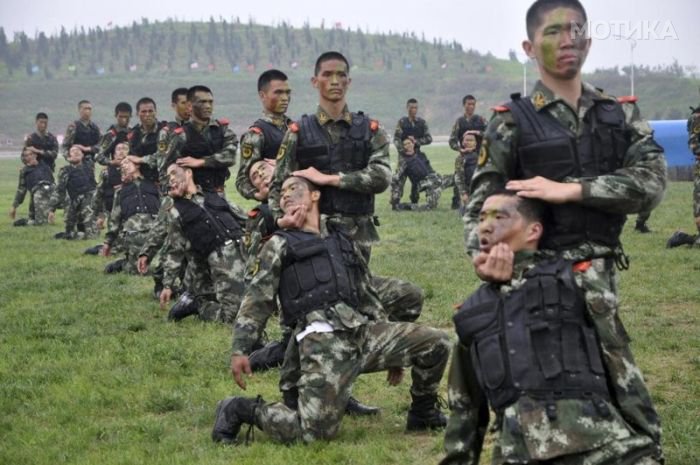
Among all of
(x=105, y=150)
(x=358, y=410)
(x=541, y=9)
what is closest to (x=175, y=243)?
(x=358, y=410)

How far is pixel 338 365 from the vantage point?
23.4 feet

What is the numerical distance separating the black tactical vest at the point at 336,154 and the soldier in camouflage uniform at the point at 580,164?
10.1ft

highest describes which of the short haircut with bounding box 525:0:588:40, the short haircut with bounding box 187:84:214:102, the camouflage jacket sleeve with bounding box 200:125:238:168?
the short haircut with bounding box 525:0:588:40

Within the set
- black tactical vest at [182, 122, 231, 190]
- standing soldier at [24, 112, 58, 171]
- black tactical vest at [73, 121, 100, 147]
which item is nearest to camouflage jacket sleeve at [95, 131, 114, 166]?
black tactical vest at [73, 121, 100, 147]

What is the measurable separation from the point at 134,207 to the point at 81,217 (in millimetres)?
7100

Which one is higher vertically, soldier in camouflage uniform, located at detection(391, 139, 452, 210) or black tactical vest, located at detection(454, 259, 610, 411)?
black tactical vest, located at detection(454, 259, 610, 411)

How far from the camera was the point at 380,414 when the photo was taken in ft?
26.6

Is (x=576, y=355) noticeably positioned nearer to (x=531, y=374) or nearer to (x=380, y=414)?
(x=531, y=374)

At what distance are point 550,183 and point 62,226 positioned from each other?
22.3 metres

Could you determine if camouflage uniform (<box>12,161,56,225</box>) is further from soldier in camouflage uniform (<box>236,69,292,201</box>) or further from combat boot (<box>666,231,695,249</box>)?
soldier in camouflage uniform (<box>236,69,292,201</box>)

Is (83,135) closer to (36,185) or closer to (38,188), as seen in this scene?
(36,185)

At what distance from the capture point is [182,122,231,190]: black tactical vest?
12.8m

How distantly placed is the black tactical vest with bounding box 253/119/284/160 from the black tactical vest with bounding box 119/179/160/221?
6453 mm

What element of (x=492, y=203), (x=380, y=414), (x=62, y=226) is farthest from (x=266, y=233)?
(x=62, y=226)
